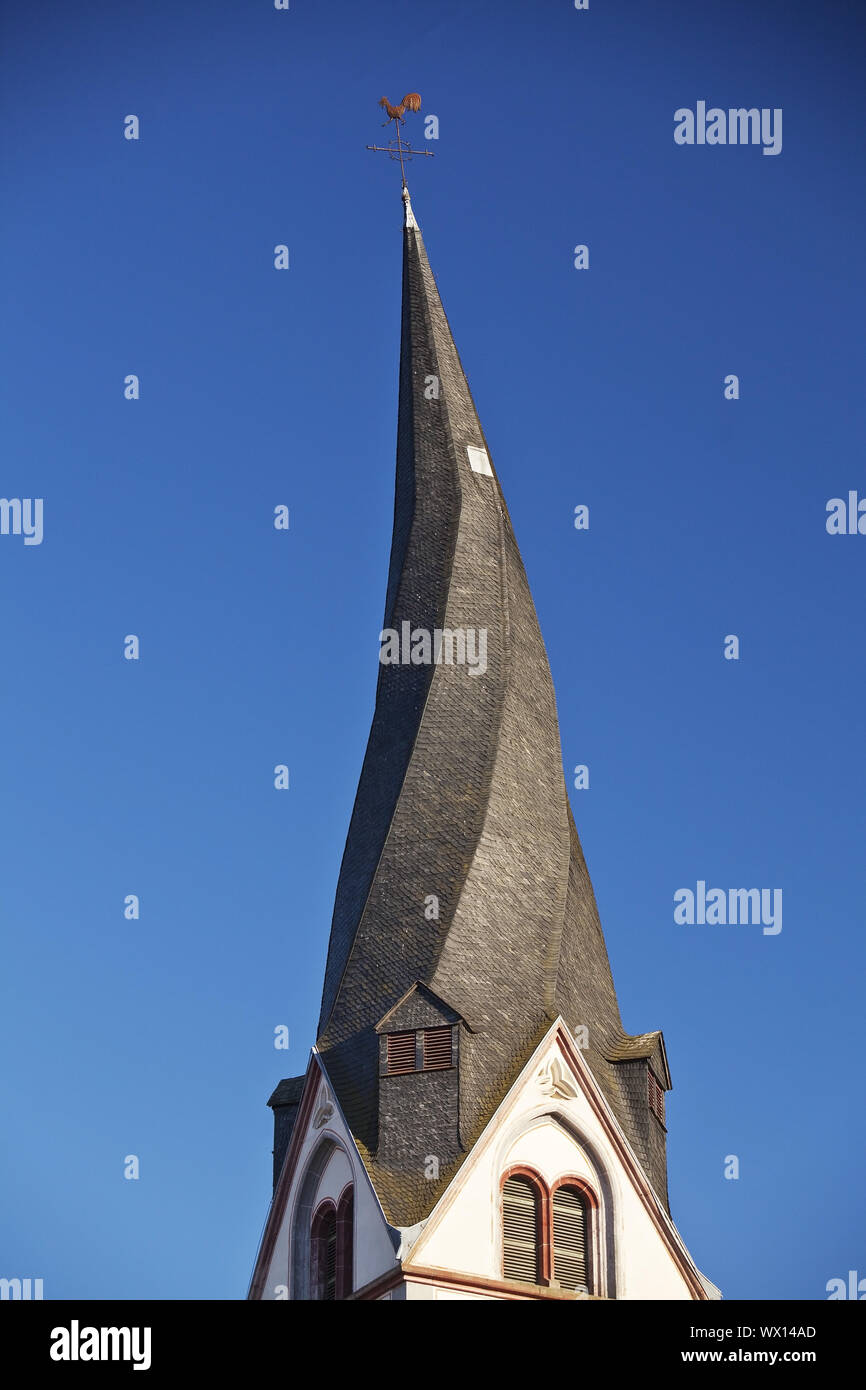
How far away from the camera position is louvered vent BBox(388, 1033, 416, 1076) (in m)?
40.2

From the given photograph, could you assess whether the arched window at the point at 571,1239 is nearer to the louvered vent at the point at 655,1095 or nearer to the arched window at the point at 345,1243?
the louvered vent at the point at 655,1095

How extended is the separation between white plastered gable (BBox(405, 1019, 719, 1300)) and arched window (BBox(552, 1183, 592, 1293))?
142 millimetres

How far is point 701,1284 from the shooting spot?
40594 millimetres

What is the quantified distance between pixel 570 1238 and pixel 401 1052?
3253 millimetres

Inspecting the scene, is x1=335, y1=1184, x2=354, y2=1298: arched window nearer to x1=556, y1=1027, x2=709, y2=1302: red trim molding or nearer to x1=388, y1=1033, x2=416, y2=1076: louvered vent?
x1=388, y1=1033, x2=416, y2=1076: louvered vent

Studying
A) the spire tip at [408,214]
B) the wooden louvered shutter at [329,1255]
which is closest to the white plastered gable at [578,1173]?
the wooden louvered shutter at [329,1255]

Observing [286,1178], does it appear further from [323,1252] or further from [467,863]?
[467,863]

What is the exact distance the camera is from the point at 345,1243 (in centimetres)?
3975
